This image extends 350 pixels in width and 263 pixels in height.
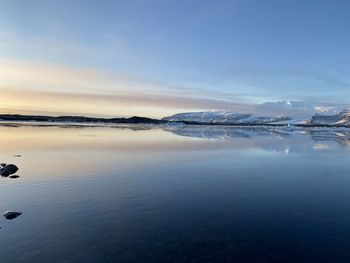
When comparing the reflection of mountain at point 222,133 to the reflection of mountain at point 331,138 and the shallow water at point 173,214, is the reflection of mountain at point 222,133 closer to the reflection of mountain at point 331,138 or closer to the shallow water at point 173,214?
the reflection of mountain at point 331,138

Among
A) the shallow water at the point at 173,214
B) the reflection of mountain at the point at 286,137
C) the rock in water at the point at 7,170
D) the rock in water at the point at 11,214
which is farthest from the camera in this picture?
the reflection of mountain at the point at 286,137

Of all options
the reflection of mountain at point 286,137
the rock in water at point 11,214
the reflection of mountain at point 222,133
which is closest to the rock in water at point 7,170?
the rock in water at point 11,214

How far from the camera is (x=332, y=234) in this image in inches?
362

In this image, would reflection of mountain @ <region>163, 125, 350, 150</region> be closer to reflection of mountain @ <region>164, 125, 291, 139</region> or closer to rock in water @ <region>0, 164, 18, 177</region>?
reflection of mountain @ <region>164, 125, 291, 139</region>

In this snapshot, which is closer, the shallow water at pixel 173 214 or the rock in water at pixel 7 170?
the shallow water at pixel 173 214

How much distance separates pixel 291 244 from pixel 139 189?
21.8 ft

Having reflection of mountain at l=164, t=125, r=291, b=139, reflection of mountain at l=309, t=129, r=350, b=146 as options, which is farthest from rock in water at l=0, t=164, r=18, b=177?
reflection of mountain at l=309, t=129, r=350, b=146

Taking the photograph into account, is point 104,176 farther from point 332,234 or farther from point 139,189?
point 332,234

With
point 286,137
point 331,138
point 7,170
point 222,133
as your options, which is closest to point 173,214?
point 7,170

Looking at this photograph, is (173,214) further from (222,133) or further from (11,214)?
(222,133)

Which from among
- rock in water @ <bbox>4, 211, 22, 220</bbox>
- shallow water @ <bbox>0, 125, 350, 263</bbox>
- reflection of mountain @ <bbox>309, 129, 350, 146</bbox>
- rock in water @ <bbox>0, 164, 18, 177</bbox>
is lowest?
reflection of mountain @ <bbox>309, 129, 350, 146</bbox>

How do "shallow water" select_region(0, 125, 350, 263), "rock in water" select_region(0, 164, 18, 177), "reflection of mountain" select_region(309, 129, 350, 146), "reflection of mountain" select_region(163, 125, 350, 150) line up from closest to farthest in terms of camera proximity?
"shallow water" select_region(0, 125, 350, 263)
"rock in water" select_region(0, 164, 18, 177)
"reflection of mountain" select_region(163, 125, 350, 150)
"reflection of mountain" select_region(309, 129, 350, 146)

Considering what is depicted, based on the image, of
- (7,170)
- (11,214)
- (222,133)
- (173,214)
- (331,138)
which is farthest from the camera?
(222,133)

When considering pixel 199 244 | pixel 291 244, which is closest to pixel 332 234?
pixel 291 244
